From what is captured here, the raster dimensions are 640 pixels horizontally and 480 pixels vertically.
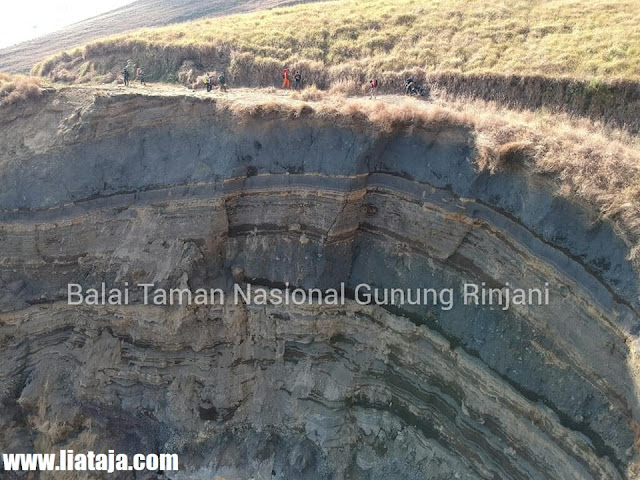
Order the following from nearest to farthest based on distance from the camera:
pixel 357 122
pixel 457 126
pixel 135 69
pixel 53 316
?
pixel 457 126, pixel 357 122, pixel 53 316, pixel 135 69

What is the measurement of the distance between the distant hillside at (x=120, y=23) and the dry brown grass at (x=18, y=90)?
2271 centimetres

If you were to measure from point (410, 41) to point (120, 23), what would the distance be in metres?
34.9

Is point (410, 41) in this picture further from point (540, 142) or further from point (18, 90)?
point (18, 90)

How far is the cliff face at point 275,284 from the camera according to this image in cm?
948

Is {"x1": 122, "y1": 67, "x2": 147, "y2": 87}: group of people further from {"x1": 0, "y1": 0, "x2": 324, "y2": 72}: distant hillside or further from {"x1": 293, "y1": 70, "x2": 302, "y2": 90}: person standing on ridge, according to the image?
{"x1": 0, "y1": 0, "x2": 324, "y2": 72}: distant hillside

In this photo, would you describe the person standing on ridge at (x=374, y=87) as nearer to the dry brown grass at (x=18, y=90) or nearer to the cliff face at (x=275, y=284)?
the cliff face at (x=275, y=284)

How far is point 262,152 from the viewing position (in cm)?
1191

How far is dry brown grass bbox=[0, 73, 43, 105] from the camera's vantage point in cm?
1422

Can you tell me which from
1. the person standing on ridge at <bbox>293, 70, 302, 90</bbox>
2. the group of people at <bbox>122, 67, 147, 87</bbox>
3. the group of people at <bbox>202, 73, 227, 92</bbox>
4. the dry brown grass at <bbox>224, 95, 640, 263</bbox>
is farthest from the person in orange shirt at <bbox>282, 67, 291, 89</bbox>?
the group of people at <bbox>122, 67, 147, 87</bbox>

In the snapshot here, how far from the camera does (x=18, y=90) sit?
14438 mm

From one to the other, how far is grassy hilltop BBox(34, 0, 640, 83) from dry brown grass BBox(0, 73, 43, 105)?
3734 mm

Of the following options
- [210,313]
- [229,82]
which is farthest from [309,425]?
[229,82]

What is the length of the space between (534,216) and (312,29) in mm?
13368

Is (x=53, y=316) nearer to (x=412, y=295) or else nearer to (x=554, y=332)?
(x=412, y=295)
